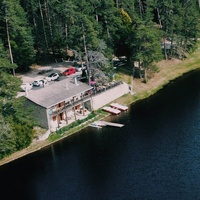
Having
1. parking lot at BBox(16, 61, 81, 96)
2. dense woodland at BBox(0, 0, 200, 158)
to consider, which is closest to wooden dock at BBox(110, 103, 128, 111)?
dense woodland at BBox(0, 0, 200, 158)

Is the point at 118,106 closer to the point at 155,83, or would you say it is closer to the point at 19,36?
the point at 155,83

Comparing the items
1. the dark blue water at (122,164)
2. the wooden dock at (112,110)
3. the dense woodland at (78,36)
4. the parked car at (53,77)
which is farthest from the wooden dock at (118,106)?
the parked car at (53,77)

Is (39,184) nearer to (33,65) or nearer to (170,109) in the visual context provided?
(170,109)

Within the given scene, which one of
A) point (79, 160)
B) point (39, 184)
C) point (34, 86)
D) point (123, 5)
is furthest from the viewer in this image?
point (123, 5)

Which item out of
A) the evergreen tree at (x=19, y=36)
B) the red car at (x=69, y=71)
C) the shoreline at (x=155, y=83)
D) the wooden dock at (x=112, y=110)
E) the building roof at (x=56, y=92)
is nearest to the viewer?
the shoreline at (x=155, y=83)

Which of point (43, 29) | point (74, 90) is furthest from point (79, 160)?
point (43, 29)

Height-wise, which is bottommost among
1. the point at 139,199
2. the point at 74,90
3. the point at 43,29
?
the point at 139,199

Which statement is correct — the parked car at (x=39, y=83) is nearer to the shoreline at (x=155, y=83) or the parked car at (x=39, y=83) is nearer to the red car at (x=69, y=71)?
the red car at (x=69, y=71)
